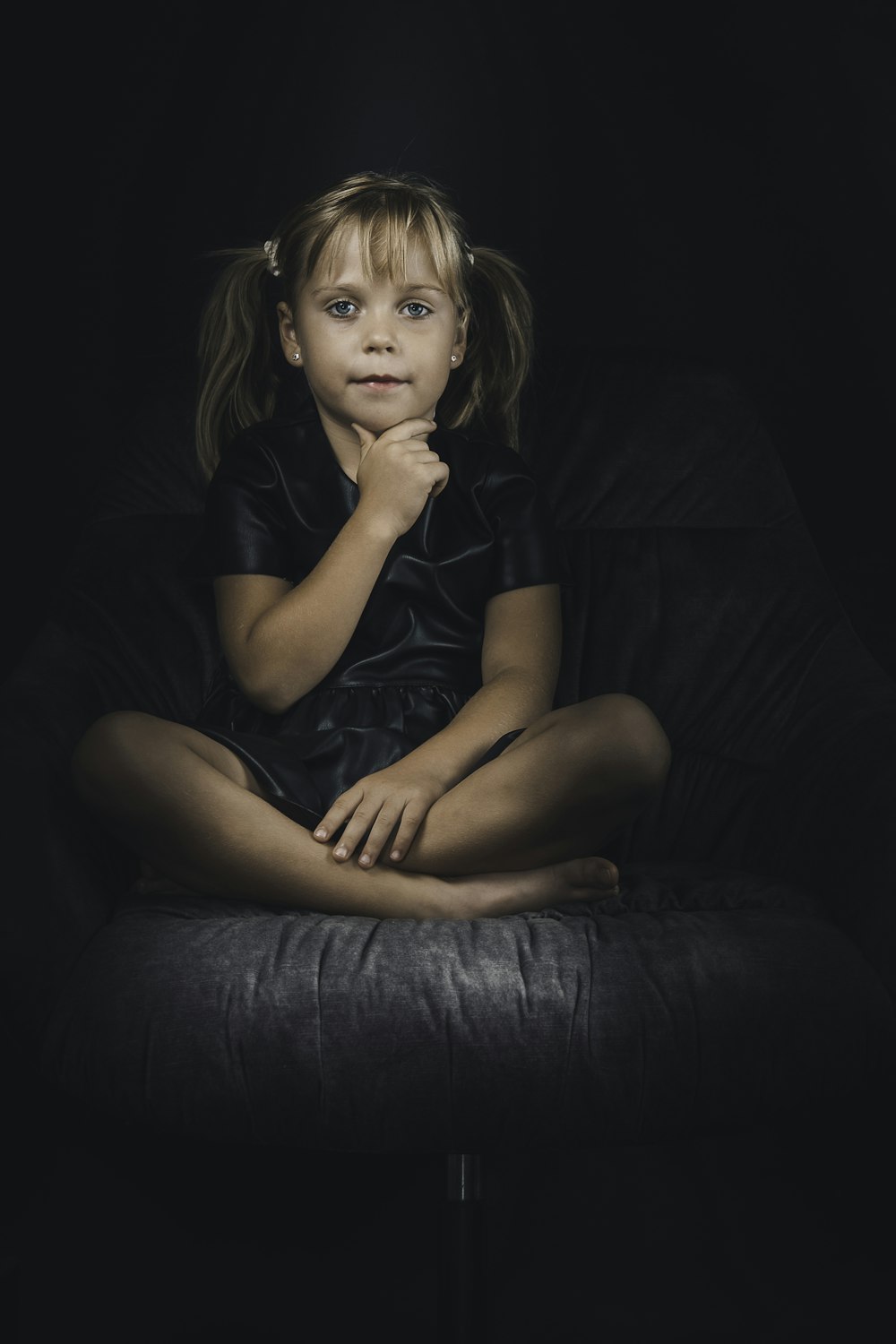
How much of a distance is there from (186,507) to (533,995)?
825 mm

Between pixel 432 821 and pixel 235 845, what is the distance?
0.16 m

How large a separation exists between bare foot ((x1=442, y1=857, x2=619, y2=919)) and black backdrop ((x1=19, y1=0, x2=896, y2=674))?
2.54 ft

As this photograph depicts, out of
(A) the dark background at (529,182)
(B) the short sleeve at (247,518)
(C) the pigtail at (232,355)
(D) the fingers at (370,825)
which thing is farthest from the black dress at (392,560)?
(A) the dark background at (529,182)

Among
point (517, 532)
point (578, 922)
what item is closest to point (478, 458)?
point (517, 532)

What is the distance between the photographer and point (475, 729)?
1330 millimetres

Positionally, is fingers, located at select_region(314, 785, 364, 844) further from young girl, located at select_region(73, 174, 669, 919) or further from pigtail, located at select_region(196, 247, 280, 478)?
pigtail, located at select_region(196, 247, 280, 478)

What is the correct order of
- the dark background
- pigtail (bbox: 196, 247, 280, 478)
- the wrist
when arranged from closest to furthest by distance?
1. the wrist
2. pigtail (bbox: 196, 247, 280, 478)
3. the dark background

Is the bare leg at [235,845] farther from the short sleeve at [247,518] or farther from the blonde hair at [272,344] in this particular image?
the blonde hair at [272,344]

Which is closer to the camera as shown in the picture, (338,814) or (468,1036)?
(468,1036)

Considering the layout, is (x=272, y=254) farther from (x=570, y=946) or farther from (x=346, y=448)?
(x=570, y=946)

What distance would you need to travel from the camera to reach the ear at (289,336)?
1542 millimetres

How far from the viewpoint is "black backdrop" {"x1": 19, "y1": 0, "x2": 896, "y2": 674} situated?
1.85 m

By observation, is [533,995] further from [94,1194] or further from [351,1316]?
[94,1194]

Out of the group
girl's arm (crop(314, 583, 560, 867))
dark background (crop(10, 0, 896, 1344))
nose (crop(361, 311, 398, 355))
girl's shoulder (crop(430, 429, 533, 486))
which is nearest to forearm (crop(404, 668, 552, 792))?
girl's arm (crop(314, 583, 560, 867))
